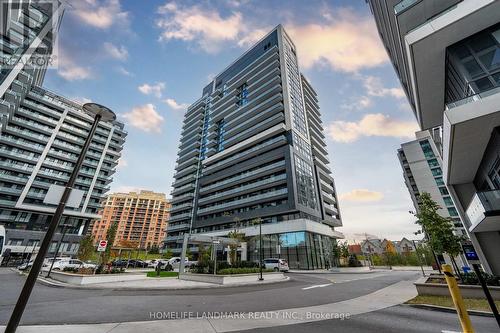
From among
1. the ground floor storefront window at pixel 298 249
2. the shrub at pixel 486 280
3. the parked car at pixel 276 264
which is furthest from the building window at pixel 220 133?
the shrub at pixel 486 280

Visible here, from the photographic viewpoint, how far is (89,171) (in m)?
69.6

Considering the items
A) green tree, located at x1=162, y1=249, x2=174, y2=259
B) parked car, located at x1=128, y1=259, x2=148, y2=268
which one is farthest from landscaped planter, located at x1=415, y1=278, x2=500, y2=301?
green tree, located at x1=162, y1=249, x2=174, y2=259

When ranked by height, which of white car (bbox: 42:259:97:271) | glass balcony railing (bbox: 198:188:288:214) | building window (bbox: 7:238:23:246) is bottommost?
white car (bbox: 42:259:97:271)

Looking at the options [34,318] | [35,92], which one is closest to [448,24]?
[34,318]

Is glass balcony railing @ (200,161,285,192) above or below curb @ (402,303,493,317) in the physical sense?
above

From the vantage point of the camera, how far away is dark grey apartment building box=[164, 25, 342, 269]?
46938mm

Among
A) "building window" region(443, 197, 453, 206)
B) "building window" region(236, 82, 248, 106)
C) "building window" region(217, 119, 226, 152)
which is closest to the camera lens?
"building window" region(443, 197, 453, 206)

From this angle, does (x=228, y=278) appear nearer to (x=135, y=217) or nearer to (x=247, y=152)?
(x=247, y=152)

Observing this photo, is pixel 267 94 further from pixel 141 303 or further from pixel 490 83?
pixel 141 303

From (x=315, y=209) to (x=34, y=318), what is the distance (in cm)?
5075

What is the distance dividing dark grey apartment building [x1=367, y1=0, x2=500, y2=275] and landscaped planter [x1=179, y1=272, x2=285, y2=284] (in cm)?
1706

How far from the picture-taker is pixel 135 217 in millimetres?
146250

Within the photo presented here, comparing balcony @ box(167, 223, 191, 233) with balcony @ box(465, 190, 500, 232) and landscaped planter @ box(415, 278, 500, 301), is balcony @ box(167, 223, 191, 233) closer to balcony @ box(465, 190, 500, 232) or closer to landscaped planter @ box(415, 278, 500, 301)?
landscaped planter @ box(415, 278, 500, 301)
